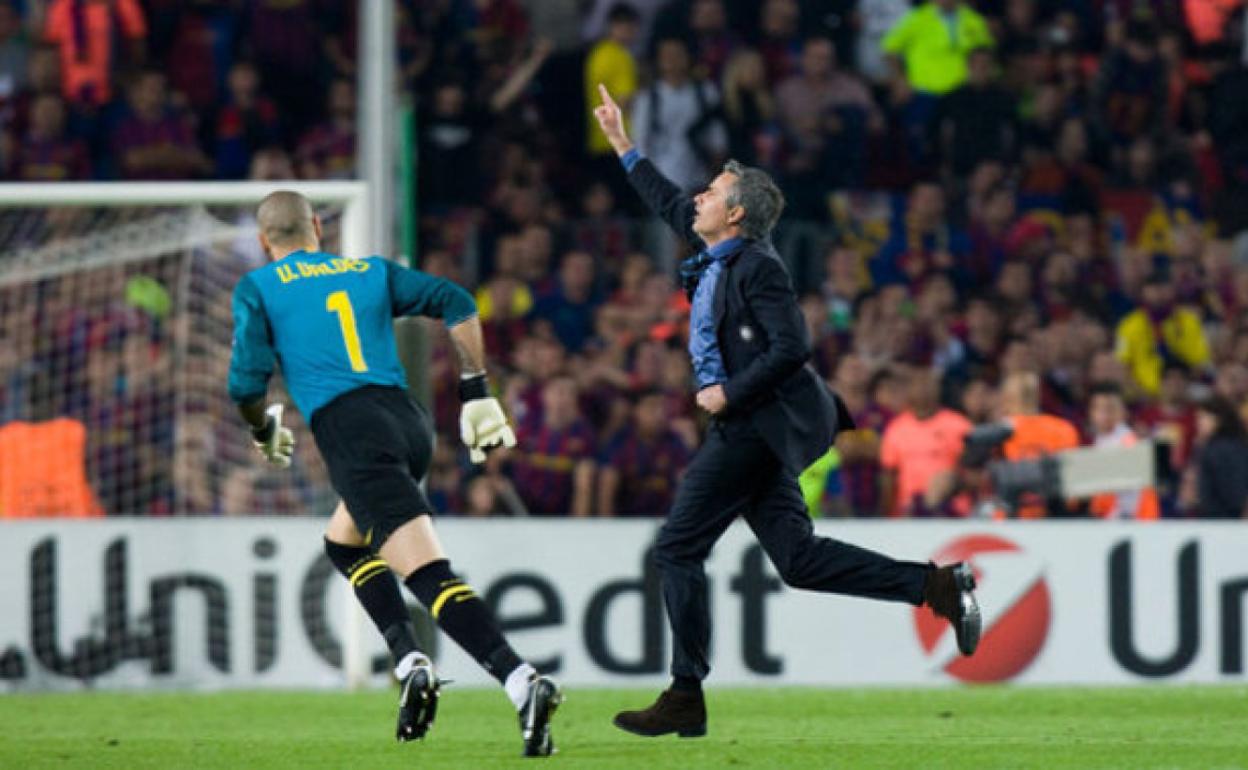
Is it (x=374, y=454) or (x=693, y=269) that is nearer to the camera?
(x=374, y=454)

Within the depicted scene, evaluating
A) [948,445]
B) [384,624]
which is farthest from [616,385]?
[384,624]

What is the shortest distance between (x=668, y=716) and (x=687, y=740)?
0.52ft

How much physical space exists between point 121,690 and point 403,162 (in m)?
3.24

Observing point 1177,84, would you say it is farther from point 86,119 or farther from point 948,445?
point 86,119

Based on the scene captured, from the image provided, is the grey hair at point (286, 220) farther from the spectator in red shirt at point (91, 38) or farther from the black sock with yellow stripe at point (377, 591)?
the spectator in red shirt at point (91, 38)

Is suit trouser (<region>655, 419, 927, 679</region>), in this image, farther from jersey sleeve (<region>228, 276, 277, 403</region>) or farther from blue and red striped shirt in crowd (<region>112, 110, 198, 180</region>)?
blue and red striped shirt in crowd (<region>112, 110, 198, 180</region>)

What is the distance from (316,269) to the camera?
356 inches

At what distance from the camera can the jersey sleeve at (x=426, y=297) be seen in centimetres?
895

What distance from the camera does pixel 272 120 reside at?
18938 millimetres

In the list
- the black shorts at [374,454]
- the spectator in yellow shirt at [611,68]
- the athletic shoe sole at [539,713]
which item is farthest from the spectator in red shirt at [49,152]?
the athletic shoe sole at [539,713]

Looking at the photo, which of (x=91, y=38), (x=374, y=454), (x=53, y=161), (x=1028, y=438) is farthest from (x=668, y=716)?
(x=91, y=38)

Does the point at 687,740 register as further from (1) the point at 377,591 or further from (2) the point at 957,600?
(1) the point at 377,591

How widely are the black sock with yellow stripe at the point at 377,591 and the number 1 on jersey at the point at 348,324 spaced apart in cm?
75

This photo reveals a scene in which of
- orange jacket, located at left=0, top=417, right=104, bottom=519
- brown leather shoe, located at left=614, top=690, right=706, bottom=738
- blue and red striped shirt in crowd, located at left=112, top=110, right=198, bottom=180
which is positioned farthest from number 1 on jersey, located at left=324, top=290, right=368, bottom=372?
blue and red striped shirt in crowd, located at left=112, top=110, right=198, bottom=180
